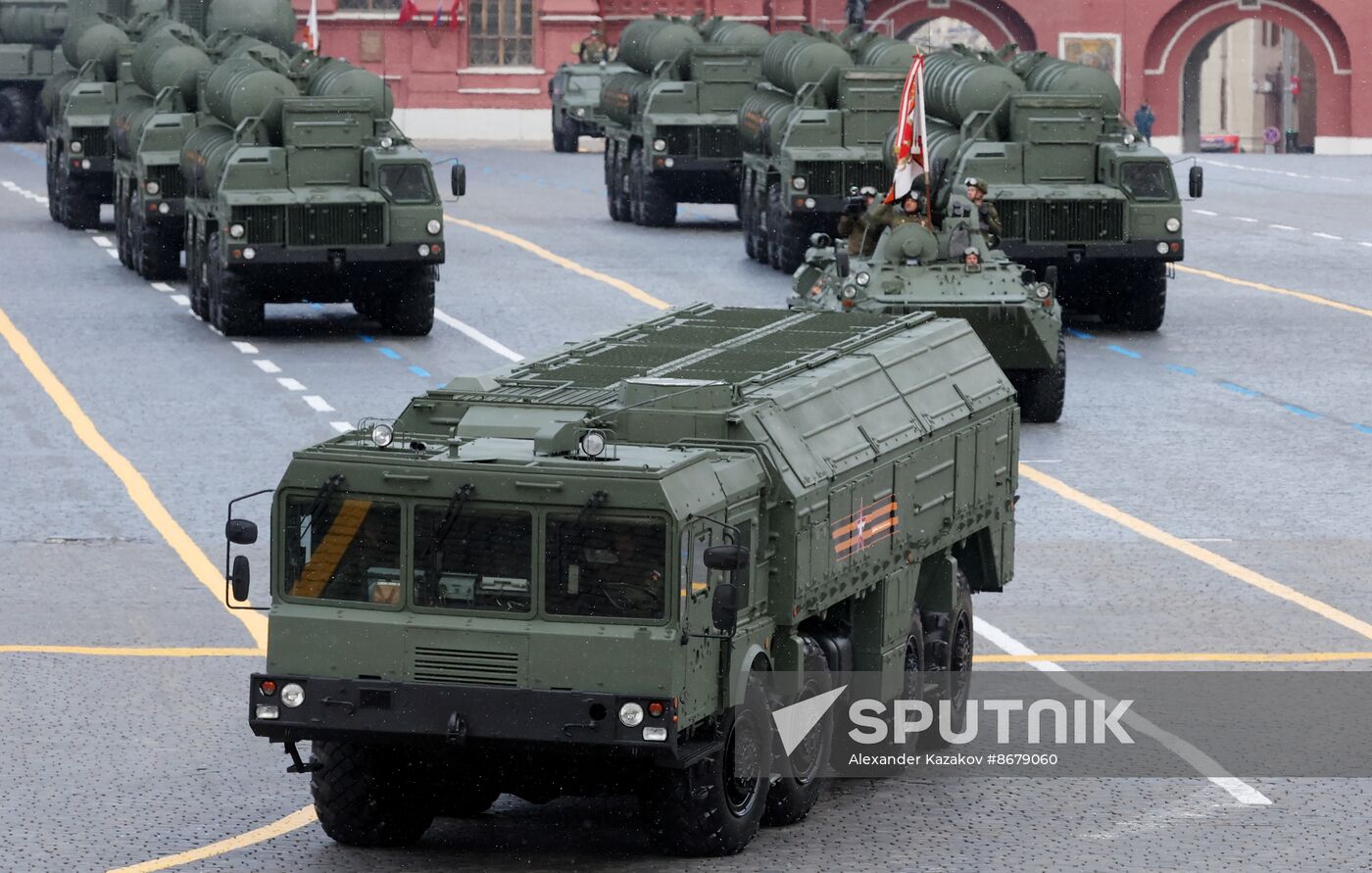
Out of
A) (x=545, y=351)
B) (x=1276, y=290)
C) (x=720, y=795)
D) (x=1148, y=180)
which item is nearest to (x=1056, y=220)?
(x=1148, y=180)

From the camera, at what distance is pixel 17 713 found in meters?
17.0

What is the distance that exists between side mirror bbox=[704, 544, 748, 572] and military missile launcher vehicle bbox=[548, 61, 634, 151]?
48051 mm

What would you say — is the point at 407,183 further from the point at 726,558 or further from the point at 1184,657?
the point at 726,558

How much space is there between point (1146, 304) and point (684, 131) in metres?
13.1

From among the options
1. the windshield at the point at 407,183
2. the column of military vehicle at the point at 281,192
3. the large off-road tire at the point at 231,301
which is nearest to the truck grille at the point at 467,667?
the column of military vehicle at the point at 281,192

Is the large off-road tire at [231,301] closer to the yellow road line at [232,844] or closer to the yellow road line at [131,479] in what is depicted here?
the yellow road line at [131,479]

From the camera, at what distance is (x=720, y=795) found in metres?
13.4

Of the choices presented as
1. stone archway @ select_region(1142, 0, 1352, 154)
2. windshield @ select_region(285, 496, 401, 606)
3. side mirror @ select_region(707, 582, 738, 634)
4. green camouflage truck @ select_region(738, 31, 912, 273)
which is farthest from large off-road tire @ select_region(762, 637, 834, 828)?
stone archway @ select_region(1142, 0, 1352, 154)

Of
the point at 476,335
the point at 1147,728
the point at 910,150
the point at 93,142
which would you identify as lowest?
the point at 1147,728

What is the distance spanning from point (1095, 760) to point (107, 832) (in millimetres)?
5419

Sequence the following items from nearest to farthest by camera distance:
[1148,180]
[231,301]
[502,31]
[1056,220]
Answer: [231,301], [1056,220], [1148,180], [502,31]

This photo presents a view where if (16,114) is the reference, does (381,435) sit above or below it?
below

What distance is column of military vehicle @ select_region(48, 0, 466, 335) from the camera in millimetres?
33250

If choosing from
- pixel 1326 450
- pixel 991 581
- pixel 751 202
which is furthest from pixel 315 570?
pixel 751 202
